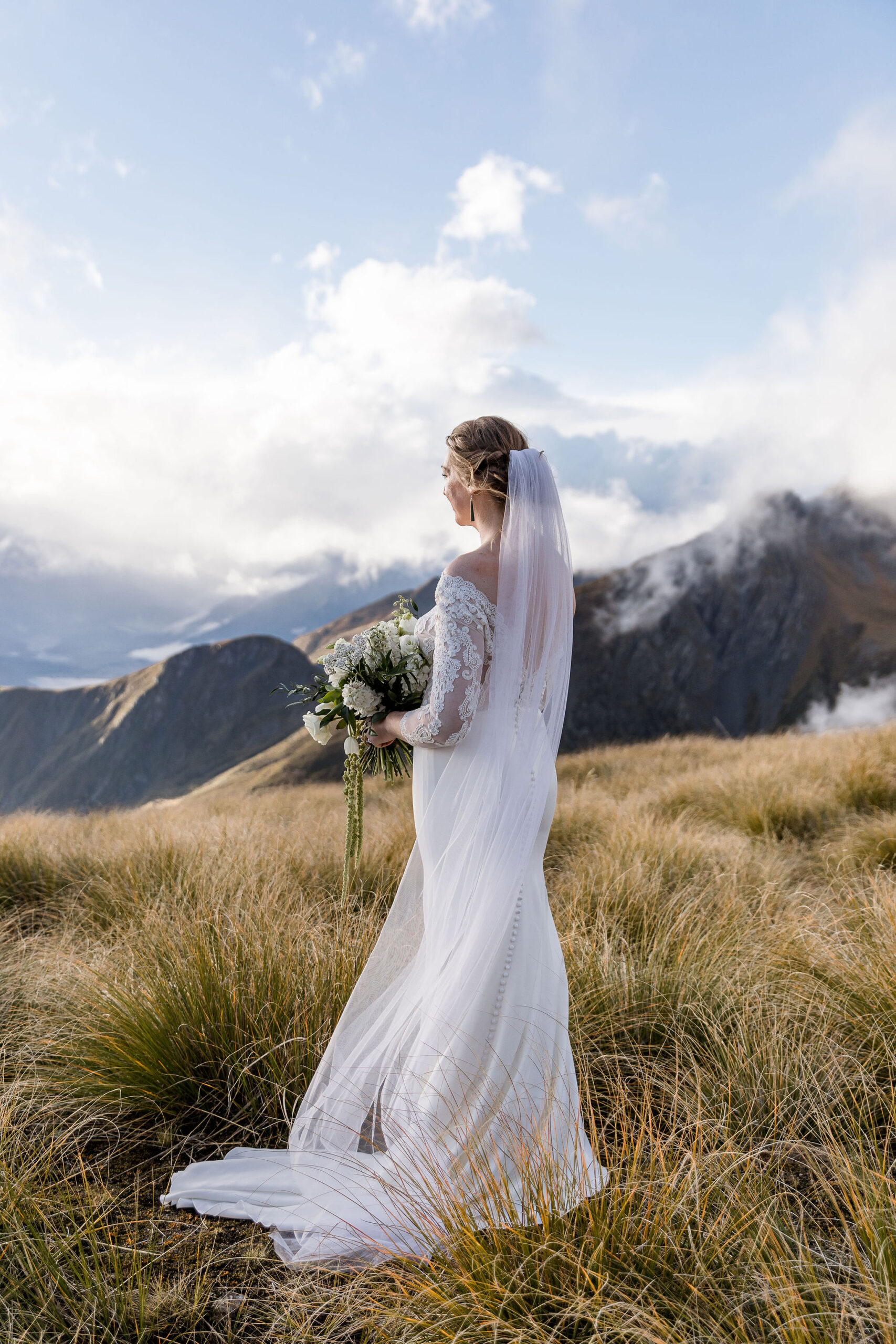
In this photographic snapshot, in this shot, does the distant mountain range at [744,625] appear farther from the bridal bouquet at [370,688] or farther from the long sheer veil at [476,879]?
the long sheer veil at [476,879]

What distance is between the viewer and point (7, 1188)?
90.4 inches

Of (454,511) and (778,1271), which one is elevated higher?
(454,511)

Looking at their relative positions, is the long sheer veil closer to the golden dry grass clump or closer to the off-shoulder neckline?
the off-shoulder neckline

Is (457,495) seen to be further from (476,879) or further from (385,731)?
(476,879)

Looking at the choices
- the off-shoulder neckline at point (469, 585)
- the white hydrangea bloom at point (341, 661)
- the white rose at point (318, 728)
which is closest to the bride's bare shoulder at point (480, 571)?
the off-shoulder neckline at point (469, 585)

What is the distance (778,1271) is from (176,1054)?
2.36m

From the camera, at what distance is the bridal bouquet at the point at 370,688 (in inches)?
121

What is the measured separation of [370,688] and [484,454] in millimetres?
1124

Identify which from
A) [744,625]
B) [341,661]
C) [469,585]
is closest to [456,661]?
[469,585]

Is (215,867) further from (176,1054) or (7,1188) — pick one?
(7,1188)

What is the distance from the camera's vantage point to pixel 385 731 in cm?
320

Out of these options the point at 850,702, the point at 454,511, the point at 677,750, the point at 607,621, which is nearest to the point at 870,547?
the point at 850,702

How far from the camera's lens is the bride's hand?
3055 millimetres

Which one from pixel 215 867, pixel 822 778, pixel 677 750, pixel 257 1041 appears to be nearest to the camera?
pixel 257 1041
